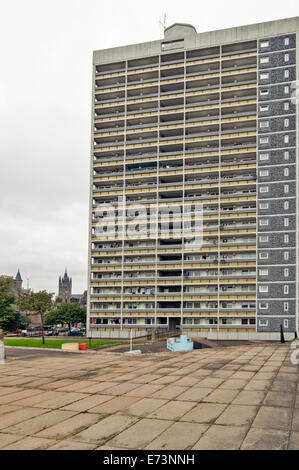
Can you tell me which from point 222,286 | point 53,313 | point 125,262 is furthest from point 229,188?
point 53,313

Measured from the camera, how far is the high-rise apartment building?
7319 cm

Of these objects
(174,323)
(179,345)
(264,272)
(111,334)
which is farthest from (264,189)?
(179,345)

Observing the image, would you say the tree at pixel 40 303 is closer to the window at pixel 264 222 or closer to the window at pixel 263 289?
the window at pixel 263 289

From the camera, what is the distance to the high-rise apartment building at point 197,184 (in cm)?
7319

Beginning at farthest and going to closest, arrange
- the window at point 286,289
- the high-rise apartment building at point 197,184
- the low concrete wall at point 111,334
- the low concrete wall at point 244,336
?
1. the low concrete wall at point 111,334
2. the high-rise apartment building at point 197,184
3. the window at point 286,289
4. the low concrete wall at point 244,336

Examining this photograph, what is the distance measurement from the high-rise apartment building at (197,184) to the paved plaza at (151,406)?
43786mm

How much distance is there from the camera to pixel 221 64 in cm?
8031

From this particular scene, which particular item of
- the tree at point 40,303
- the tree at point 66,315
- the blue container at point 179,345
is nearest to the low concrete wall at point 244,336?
the tree at point 40,303

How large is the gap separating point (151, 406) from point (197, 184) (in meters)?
63.7

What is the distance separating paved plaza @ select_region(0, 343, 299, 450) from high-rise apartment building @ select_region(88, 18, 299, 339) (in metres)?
43.8

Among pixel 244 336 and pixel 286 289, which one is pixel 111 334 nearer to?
pixel 244 336

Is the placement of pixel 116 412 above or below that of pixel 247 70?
below

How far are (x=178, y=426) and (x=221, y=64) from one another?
77.1m

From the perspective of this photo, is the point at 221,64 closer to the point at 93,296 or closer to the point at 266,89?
the point at 266,89
